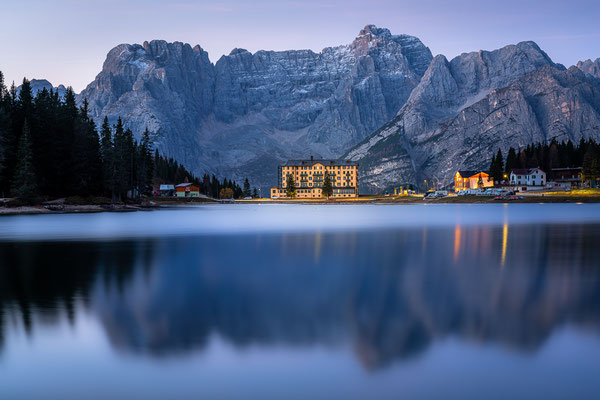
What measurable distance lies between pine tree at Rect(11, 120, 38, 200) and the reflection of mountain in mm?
64621

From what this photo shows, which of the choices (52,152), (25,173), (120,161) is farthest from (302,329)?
(120,161)

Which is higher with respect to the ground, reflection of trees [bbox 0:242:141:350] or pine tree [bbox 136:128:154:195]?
pine tree [bbox 136:128:154:195]

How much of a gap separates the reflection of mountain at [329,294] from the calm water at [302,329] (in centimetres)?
10

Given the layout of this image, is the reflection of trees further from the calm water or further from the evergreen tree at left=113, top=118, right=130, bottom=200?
the evergreen tree at left=113, top=118, right=130, bottom=200

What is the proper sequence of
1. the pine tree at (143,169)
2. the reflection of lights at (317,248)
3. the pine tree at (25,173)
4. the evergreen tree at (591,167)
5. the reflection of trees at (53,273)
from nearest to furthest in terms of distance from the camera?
the reflection of trees at (53,273), the reflection of lights at (317,248), the pine tree at (25,173), the pine tree at (143,169), the evergreen tree at (591,167)

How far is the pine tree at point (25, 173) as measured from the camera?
99688mm

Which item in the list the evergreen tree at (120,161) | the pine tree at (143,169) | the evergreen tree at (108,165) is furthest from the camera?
the pine tree at (143,169)

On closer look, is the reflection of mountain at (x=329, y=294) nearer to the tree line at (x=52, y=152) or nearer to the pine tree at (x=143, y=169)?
the tree line at (x=52, y=152)

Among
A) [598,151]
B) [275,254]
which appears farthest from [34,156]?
[598,151]

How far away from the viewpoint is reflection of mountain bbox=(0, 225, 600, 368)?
1560cm

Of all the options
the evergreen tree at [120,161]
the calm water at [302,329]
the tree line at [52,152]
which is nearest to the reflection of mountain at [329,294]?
the calm water at [302,329]

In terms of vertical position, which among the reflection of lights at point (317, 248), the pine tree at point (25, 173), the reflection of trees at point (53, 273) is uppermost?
the pine tree at point (25, 173)

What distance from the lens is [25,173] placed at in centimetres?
9988

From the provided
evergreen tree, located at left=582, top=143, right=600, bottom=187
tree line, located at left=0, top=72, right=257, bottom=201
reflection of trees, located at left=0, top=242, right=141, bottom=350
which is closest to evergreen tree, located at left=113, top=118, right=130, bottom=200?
tree line, located at left=0, top=72, right=257, bottom=201
